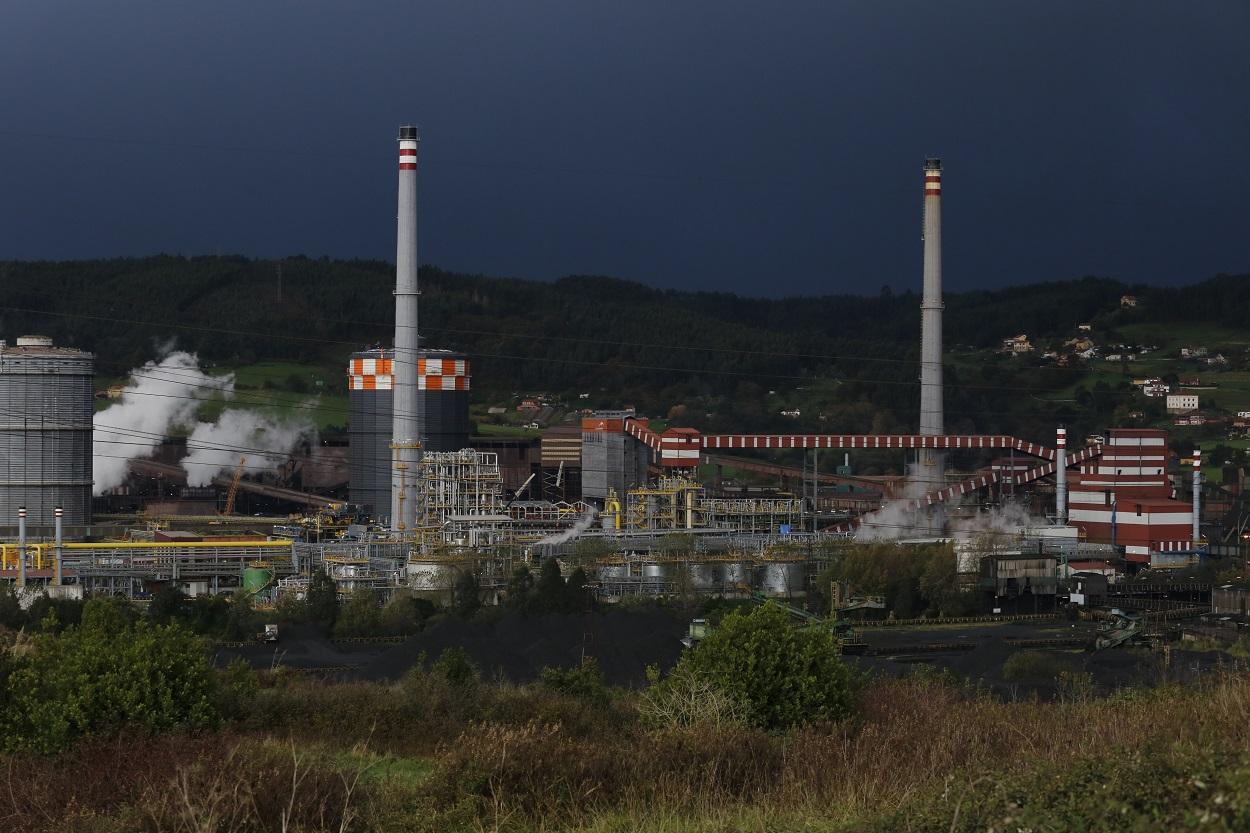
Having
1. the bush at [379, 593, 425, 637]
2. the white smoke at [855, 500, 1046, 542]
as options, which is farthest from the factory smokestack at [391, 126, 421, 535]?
the white smoke at [855, 500, 1046, 542]

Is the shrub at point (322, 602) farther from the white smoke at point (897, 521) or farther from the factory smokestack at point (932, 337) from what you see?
the factory smokestack at point (932, 337)

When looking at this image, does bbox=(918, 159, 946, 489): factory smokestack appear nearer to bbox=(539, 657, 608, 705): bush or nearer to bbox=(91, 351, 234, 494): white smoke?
bbox=(91, 351, 234, 494): white smoke

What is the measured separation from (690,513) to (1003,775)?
3367 centimetres

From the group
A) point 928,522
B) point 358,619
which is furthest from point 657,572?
point 928,522

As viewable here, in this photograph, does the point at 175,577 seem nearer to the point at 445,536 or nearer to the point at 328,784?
the point at 445,536

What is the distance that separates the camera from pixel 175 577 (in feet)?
117

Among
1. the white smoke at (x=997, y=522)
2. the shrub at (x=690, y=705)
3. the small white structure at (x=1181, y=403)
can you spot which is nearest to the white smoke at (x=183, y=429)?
the white smoke at (x=997, y=522)

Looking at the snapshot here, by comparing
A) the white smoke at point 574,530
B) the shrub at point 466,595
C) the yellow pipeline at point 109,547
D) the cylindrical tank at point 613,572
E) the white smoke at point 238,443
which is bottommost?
the shrub at point 466,595

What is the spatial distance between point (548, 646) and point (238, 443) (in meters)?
37.5

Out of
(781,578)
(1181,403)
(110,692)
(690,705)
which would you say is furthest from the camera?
(1181,403)

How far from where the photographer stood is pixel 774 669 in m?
12.0

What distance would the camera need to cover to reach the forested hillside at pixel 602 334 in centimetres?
7425

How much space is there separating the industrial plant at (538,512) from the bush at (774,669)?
21.9 m

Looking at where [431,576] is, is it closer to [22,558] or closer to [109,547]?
[109,547]
